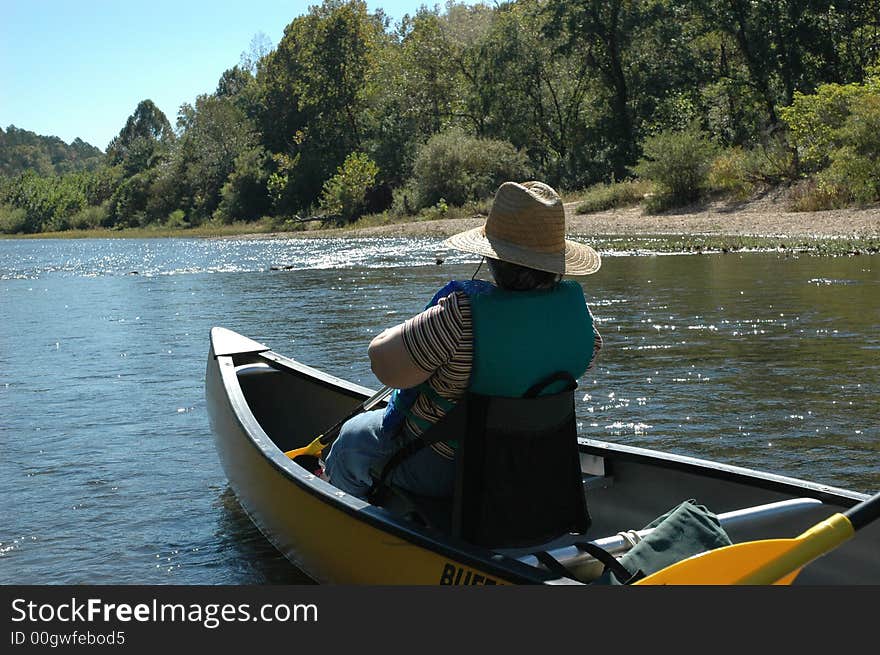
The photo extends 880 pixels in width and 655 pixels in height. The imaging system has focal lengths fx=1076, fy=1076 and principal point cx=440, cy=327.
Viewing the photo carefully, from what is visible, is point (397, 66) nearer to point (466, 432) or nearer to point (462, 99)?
point (462, 99)

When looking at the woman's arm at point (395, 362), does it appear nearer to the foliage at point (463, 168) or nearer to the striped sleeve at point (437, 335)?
the striped sleeve at point (437, 335)

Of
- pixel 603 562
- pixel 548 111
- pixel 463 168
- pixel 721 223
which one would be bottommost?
pixel 603 562

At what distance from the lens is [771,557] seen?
3.12 meters

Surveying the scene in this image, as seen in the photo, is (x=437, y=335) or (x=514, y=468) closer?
(x=437, y=335)

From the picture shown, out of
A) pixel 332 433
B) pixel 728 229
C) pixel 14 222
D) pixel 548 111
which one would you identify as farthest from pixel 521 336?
pixel 14 222

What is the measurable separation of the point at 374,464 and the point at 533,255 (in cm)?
115

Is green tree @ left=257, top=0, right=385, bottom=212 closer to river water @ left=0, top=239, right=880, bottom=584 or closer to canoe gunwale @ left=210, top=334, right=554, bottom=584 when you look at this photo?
river water @ left=0, top=239, right=880, bottom=584

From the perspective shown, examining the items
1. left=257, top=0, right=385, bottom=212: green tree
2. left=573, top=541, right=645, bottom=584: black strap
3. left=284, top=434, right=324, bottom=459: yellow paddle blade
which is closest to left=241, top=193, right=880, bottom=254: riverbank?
left=284, top=434, right=324, bottom=459: yellow paddle blade

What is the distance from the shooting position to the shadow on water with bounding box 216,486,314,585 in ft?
17.0

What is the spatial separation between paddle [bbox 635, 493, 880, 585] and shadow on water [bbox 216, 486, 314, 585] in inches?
90.6

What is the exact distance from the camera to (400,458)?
407 centimetres

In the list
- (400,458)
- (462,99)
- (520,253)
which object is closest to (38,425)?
(400,458)

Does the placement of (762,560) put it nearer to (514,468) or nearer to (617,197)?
(514,468)

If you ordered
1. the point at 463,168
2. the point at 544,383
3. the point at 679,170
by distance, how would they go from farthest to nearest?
1. the point at 463,168
2. the point at 679,170
3. the point at 544,383
